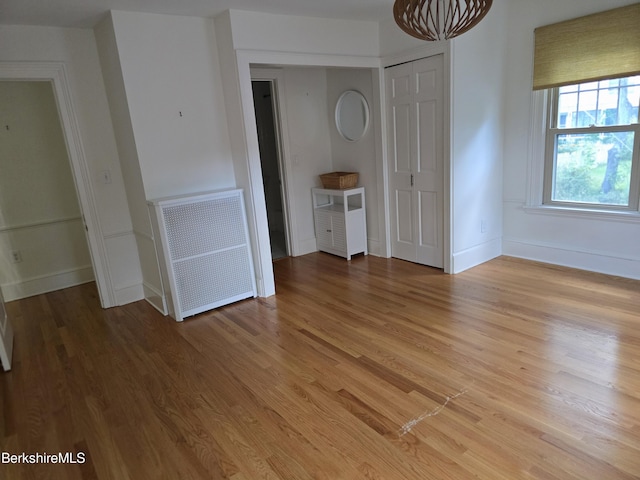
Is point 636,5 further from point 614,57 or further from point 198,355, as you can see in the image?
point 198,355

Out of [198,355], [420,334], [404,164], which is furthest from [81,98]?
[420,334]

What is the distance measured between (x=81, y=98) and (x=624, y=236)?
487 centimetres

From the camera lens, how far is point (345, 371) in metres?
2.58

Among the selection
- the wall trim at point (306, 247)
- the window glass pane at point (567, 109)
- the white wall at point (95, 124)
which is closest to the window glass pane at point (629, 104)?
the window glass pane at point (567, 109)

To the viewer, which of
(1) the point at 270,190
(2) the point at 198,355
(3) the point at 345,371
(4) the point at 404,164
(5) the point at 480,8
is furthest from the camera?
(1) the point at 270,190

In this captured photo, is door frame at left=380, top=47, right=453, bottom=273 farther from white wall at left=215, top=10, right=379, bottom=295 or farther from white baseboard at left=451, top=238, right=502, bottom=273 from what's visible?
white wall at left=215, top=10, right=379, bottom=295

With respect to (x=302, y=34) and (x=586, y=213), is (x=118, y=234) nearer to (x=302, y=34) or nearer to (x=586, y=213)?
(x=302, y=34)

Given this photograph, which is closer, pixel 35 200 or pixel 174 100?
pixel 174 100

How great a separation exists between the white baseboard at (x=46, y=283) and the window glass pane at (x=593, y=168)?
507 centimetres

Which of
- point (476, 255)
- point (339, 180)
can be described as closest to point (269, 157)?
point (339, 180)

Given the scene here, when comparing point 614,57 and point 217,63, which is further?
point 217,63

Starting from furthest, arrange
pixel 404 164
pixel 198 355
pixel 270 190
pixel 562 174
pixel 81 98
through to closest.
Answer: pixel 270 190 → pixel 404 164 → pixel 562 174 → pixel 81 98 → pixel 198 355

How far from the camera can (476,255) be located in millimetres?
4301

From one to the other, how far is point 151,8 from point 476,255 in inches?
144
